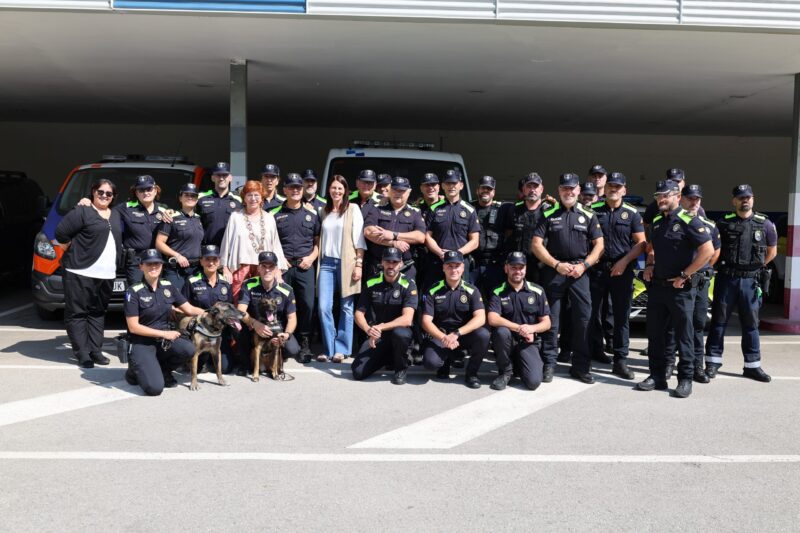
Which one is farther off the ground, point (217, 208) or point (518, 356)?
point (217, 208)

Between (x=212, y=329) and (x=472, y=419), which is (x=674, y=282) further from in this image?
(x=212, y=329)

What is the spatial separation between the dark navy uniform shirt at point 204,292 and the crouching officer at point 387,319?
3.79ft

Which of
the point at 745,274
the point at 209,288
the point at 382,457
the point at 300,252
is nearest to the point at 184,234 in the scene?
the point at 209,288

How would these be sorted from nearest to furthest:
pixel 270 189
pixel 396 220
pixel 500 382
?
pixel 500 382
pixel 396 220
pixel 270 189

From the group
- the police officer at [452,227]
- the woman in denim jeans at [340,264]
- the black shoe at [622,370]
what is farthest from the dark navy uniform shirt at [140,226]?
the black shoe at [622,370]

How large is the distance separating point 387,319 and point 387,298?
18 centimetres

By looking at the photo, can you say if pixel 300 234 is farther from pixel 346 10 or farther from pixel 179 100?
pixel 179 100

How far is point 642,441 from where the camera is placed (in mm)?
5027

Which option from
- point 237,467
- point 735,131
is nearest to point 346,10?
point 237,467

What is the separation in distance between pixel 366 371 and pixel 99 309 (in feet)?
8.45

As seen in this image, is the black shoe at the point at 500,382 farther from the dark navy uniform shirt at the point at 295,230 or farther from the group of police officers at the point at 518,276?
the dark navy uniform shirt at the point at 295,230

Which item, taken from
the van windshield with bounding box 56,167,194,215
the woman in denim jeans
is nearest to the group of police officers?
the woman in denim jeans

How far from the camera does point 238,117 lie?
32.2 ft

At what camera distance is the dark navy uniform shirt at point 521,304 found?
21.8 ft
